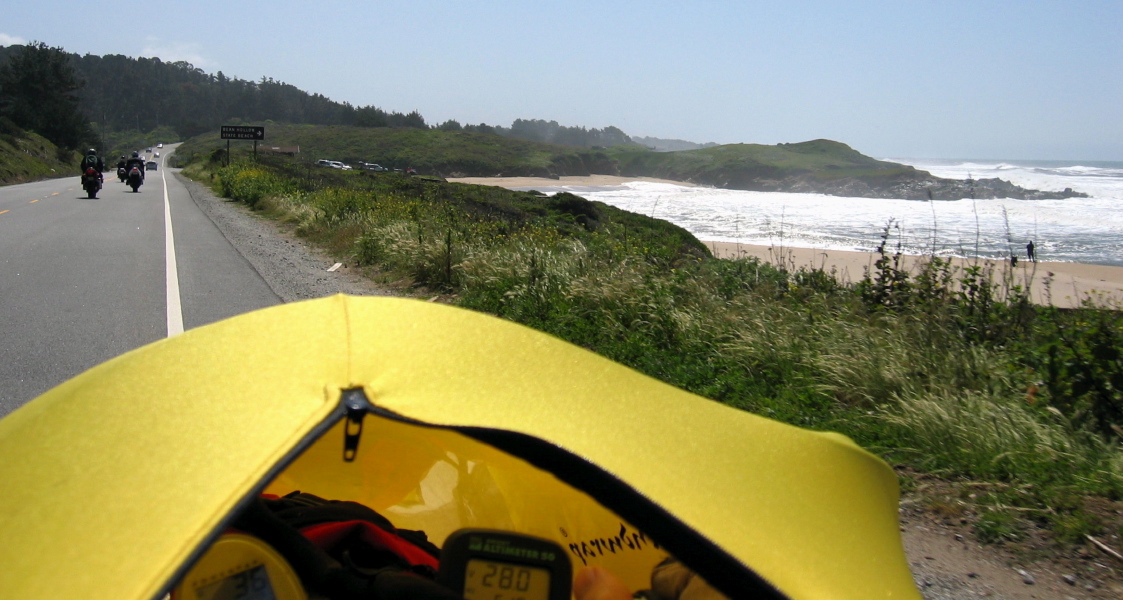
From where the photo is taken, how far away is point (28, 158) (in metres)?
47.5

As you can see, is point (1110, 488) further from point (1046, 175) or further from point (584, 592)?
point (1046, 175)

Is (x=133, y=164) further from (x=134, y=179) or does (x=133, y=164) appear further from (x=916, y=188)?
(x=916, y=188)

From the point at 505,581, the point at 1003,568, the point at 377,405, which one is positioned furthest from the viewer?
the point at 1003,568

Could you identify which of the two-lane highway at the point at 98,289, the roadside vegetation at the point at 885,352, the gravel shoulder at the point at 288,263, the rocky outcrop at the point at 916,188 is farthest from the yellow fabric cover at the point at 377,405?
the rocky outcrop at the point at 916,188

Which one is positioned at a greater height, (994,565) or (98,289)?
(994,565)

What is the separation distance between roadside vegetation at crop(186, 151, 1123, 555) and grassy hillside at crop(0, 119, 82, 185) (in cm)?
3801

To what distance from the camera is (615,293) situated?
772cm

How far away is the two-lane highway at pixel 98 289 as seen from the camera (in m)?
6.58

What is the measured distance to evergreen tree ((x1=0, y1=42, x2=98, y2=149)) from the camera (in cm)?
6581

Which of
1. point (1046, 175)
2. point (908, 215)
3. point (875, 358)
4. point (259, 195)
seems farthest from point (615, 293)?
point (1046, 175)

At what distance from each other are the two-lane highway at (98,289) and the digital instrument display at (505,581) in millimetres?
4454

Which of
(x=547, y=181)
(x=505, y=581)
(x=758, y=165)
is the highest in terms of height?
(x=758, y=165)

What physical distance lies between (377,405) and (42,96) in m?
80.8

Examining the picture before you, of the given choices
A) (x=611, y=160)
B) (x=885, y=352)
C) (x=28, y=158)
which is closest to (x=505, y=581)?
(x=885, y=352)
